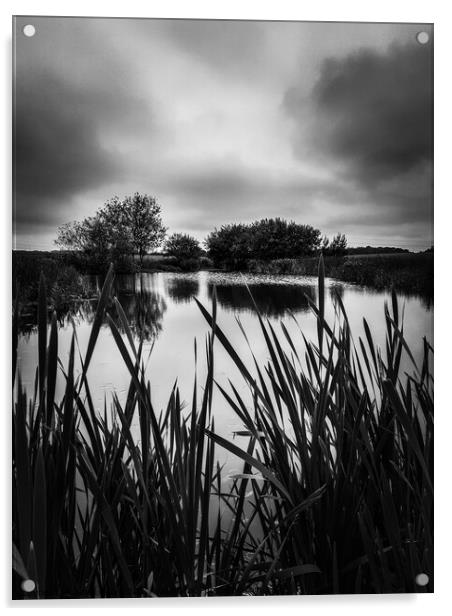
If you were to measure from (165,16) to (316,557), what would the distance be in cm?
115

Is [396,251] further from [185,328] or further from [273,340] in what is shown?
[185,328]

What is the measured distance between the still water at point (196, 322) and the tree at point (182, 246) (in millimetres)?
46

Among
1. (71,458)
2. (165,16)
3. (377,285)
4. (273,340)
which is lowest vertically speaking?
(71,458)

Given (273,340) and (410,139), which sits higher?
(410,139)

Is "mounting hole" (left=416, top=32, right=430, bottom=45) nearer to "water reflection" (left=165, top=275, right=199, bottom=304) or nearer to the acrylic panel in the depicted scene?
the acrylic panel

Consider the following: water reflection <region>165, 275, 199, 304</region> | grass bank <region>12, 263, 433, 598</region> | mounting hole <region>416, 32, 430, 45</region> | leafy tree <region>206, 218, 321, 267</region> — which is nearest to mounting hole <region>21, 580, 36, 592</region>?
grass bank <region>12, 263, 433, 598</region>

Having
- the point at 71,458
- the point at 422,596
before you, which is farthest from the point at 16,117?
the point at 422,596

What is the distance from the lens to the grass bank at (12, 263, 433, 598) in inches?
42.1

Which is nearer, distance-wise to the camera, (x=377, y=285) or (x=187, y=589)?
(x=187, y=589)

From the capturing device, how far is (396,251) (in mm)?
1215

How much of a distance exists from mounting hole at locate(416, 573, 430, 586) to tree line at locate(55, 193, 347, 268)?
685 mm
